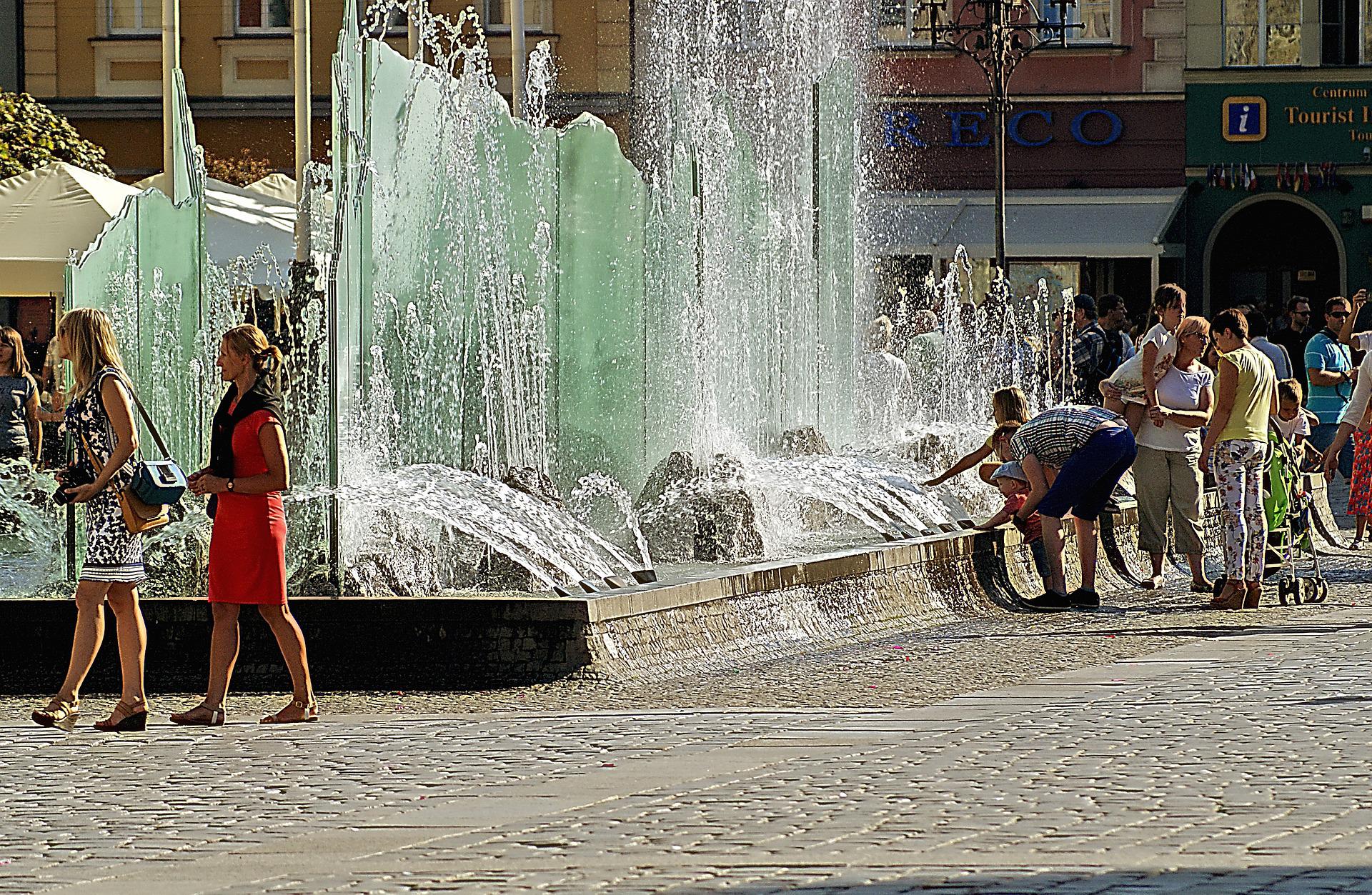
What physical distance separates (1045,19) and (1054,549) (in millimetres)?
23016

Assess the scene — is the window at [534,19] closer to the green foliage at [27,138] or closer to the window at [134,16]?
the window at [134,16]

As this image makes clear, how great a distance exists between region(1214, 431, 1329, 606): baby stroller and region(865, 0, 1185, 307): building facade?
2019 cm

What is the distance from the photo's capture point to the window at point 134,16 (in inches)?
1342

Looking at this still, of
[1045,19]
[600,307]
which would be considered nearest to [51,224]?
[600,307]

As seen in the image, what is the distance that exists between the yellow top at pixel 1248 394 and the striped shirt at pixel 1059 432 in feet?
2.24

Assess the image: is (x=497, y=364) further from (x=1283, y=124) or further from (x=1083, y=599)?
(x=1283, y=124)

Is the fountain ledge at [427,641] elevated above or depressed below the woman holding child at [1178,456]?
below

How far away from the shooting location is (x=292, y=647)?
9.33 metres

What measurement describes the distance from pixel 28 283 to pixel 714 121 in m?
5.46

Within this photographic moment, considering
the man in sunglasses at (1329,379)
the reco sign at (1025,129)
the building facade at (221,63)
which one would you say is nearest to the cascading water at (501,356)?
the man in sunglasses at (1329,379)

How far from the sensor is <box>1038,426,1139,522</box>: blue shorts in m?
13.5

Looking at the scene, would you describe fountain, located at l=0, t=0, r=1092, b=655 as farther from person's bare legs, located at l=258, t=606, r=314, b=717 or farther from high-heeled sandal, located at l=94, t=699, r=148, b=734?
high-heeled sandal, located at l=94, t=699, r=148, b=734

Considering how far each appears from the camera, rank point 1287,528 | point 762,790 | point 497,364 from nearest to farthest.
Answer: point 762,790
point 497,364
point 1287,528

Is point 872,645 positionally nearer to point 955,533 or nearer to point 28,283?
point 955,533
